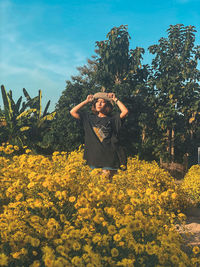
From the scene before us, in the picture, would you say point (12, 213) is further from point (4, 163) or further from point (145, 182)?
point (145, 182)

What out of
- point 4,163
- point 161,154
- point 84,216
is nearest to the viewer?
point 84,216

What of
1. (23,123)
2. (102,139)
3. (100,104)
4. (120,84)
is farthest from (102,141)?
(23,123)

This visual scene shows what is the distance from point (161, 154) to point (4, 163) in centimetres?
781

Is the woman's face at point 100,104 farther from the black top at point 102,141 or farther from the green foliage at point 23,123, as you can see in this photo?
the green foliage at point 23,123

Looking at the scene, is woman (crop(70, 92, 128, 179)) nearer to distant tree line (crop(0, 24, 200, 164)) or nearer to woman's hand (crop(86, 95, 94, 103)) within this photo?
woman's hand (crop(86, 95, 94, 103))

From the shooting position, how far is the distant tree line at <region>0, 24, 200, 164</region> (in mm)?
10625

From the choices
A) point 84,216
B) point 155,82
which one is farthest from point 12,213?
point 155,82

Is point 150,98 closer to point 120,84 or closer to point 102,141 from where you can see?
point 120,84

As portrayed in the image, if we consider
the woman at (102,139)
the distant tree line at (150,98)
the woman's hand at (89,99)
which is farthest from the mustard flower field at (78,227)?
→ the distant tree line at (150,98)

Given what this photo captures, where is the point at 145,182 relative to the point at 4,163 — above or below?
below

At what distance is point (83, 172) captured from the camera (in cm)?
317

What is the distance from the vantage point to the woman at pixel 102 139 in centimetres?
367

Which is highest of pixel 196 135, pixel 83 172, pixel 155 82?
pixel 155 82

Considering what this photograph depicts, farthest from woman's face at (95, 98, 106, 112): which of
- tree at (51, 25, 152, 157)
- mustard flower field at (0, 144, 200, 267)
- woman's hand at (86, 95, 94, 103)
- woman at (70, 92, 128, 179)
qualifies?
tree at (51, 25, 152, 157)
